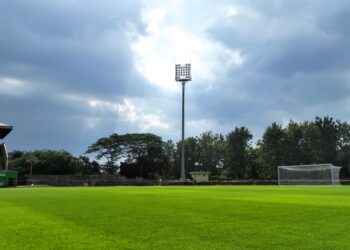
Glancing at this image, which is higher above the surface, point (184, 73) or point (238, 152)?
point (184, 73)

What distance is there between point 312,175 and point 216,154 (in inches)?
2099

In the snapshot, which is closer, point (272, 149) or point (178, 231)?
point (178, 231)

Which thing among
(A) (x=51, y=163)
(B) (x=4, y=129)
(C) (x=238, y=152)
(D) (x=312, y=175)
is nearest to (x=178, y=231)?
(D) (x=312, y=175)

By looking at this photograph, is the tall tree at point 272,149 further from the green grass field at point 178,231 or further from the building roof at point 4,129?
the green grass field at point 178,231

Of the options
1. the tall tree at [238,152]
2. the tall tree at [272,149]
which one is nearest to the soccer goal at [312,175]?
the tall tree at [272,149]

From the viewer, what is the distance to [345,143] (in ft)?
309

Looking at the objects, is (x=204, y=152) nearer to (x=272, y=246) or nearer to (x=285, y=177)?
(x=285, y=177)

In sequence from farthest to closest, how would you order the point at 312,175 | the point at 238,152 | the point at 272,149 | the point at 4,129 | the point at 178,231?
the point at 238,152
the point at 272,149
the point at 4,129
the point at 312,175
the point at 178,231

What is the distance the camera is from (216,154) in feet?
386

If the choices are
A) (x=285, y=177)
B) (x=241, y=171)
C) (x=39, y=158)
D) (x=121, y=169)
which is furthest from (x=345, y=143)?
(x=39, y=158)

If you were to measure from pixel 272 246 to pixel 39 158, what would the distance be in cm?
11020

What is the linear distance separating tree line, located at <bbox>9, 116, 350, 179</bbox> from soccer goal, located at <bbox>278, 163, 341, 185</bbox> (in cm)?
2456

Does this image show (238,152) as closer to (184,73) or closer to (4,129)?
(184,73)

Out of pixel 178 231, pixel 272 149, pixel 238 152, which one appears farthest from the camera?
pixel 238 152
